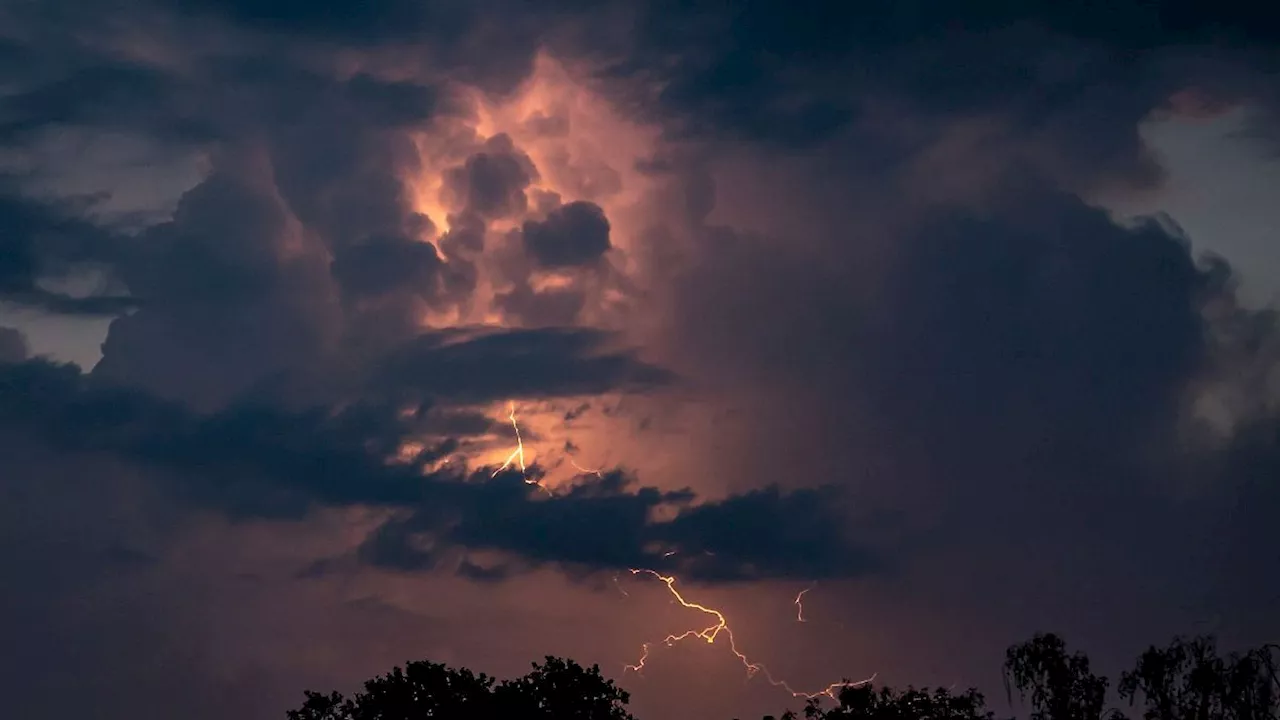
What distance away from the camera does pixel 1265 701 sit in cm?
4981

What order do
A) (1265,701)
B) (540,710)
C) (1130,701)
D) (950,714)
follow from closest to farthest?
(1265,701), (1130,701), (950,714), (540,710)

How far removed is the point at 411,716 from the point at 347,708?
15.7ft

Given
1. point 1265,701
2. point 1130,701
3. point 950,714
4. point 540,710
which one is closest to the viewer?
point 1265,701

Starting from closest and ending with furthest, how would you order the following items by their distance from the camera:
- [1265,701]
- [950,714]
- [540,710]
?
[1265,701]
[950,714]
[540,710]

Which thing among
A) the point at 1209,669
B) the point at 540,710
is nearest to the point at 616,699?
the point at 540,710

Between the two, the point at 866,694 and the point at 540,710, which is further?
the point at 540,710

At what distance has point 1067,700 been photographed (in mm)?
55219

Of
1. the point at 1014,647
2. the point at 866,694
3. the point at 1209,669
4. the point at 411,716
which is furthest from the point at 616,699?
the point at 1209,669

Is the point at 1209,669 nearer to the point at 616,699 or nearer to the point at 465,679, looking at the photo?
the point at 616,699

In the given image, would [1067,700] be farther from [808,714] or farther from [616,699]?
[616,699]

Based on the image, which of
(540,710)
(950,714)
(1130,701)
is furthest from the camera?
(540,710)

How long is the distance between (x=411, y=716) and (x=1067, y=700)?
3221 centimetres

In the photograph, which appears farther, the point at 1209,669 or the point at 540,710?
the point at 540,710

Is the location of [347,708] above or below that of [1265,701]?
above
